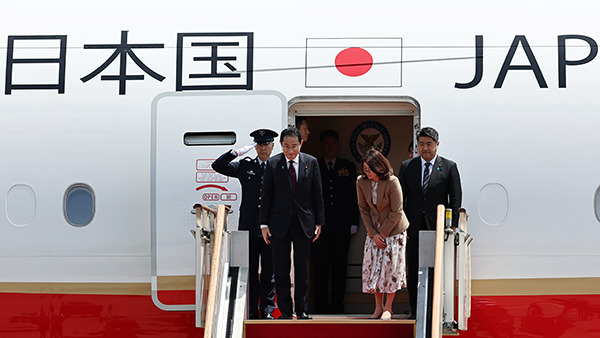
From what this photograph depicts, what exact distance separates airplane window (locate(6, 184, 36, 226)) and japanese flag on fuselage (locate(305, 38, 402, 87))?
3143 millimetres

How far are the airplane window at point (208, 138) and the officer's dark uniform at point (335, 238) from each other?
1.72 metres

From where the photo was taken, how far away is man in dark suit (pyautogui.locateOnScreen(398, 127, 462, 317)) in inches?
331

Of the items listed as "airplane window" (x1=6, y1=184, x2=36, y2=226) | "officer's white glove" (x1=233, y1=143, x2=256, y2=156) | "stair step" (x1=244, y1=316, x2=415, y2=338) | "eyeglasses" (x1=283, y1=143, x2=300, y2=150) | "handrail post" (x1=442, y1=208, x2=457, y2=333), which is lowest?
"stair step" (x1=244, y1=316, x2=415, y2=338)

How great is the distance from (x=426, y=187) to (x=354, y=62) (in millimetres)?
1509

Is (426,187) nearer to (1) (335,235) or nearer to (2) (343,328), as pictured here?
(2) (343,328)

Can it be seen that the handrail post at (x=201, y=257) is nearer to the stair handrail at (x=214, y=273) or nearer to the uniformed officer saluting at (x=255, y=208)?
the stair handrail at (x=214, y=273)

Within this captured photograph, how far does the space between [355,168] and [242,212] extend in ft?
7.04

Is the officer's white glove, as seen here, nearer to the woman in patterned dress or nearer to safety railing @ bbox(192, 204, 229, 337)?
safety railing @ bbox(192, 204, 229, 337)

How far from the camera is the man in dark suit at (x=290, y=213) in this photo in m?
8.16

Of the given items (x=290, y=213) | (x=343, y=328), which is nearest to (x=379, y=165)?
(x=290, y=213)

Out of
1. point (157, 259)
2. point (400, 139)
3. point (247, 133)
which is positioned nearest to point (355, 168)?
point (400, 139)

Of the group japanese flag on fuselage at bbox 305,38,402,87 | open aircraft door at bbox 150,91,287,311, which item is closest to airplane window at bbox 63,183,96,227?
open aircraft door at bbox 150,91,287,311


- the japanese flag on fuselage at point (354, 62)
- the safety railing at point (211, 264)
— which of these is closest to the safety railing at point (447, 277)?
the japanese flag on fuselage at point (354, 62)

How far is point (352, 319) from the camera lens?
26.3 feet
